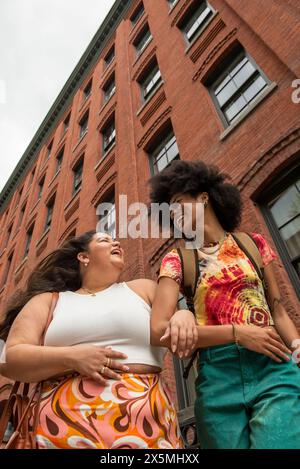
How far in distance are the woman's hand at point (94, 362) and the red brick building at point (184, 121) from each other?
2.91 metres

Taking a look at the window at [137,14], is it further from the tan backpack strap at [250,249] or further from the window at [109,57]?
the tan backpack strap at [250,249]

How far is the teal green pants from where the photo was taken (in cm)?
134

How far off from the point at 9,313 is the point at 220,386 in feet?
4.79

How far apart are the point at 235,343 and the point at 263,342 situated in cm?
15

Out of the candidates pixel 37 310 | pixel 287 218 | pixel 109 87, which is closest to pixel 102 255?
pixel 37 310

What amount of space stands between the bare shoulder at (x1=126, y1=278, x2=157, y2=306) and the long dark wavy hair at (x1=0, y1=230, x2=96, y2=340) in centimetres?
51

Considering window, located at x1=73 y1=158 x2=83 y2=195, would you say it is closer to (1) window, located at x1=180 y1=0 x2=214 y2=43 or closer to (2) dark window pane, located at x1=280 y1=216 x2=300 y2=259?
(1) window, located at x1=180 y1=0 x2=214 y2=43

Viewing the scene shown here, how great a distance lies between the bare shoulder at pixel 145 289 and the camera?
2059mm

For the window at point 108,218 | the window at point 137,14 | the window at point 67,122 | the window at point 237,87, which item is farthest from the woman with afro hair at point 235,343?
the window at point 67,122

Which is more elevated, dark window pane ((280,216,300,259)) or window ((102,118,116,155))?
window ((102,118,116,155))

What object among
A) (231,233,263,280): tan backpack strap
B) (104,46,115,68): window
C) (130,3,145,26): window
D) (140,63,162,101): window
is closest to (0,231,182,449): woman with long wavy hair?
(231,233,263,280): tan backpack strap

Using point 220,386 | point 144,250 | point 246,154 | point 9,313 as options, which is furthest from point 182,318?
point 144,250

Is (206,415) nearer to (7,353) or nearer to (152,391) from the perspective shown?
(152,391)
